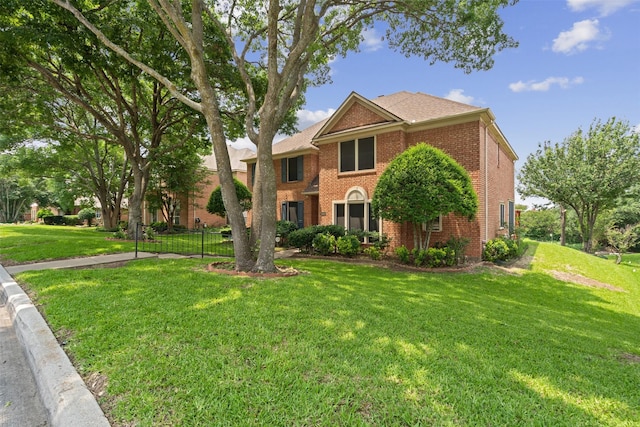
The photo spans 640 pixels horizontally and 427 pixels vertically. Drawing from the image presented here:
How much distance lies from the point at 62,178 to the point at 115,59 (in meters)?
21.6

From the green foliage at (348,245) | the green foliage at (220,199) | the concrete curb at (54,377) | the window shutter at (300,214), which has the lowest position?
the concrete curb at (54,377)

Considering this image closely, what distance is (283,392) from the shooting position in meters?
2.49

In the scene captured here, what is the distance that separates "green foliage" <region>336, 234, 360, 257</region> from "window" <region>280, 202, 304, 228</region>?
5.26 metres

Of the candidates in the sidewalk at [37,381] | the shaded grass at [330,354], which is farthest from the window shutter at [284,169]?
the sidewalk at [37,381]

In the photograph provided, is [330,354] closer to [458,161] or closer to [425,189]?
[425,189]

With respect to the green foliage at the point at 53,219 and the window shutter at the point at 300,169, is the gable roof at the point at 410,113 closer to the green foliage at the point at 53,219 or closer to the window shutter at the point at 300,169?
the window shutter at the point at 300,169

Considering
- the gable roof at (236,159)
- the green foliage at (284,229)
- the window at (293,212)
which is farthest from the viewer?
the gable roof at (236,159)

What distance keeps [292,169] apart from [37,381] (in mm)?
15319

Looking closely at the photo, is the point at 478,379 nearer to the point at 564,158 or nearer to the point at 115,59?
the point at 115,59

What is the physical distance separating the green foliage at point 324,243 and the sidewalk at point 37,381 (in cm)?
886

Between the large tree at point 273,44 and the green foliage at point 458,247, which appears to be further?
the green foliage at point 458,247

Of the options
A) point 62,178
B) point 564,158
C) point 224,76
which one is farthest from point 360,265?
point 62,178

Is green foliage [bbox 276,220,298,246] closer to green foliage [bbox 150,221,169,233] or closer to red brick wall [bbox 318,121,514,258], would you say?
red brick wall [bbox 318,121,514,258]

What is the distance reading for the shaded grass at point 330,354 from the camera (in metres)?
2.32
